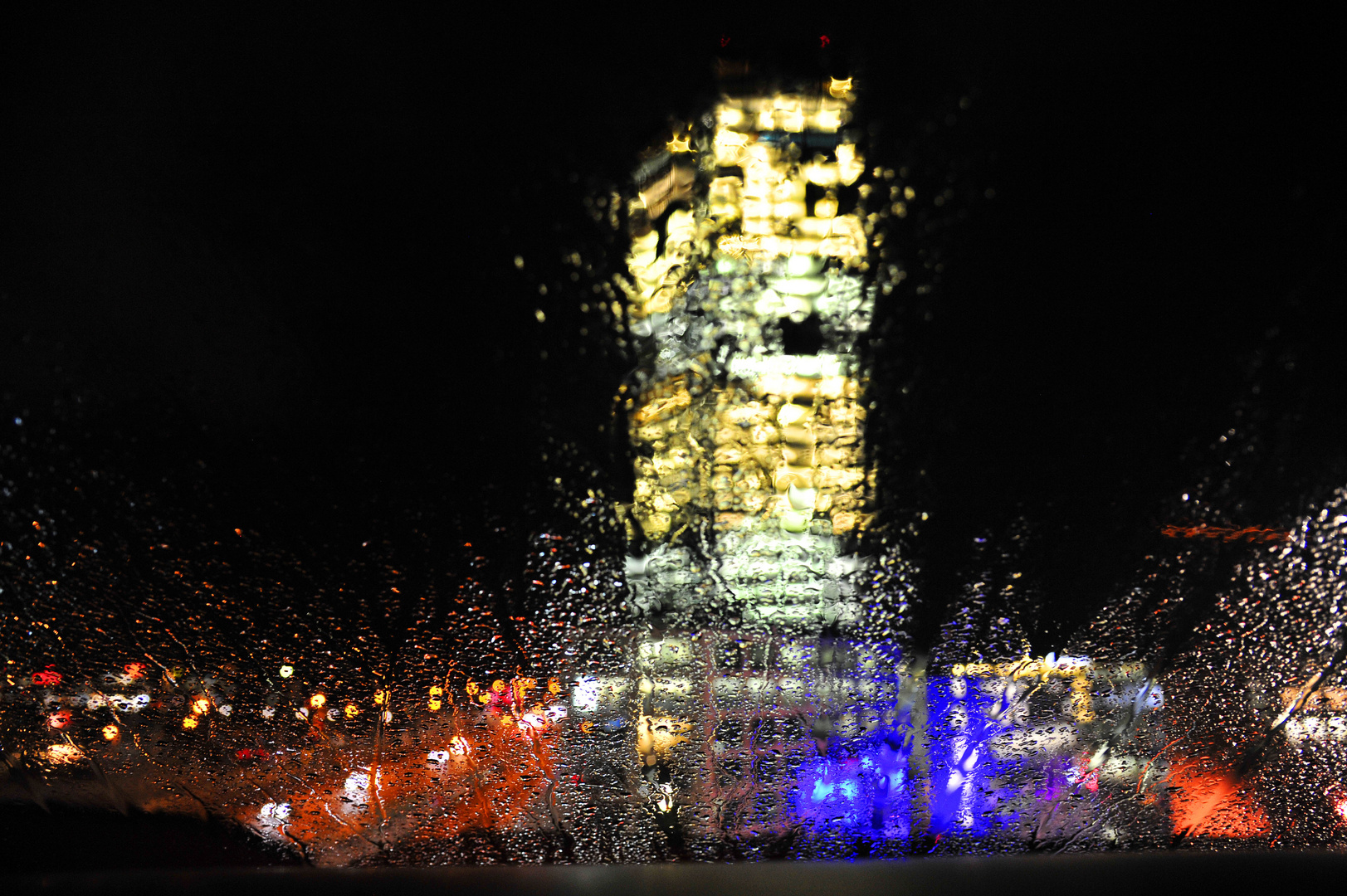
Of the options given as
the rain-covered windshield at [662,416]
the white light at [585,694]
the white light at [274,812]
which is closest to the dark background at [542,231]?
the rain-covered windshield at [662,416]

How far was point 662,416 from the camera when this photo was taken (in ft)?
3.74

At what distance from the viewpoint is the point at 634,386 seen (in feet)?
3.60

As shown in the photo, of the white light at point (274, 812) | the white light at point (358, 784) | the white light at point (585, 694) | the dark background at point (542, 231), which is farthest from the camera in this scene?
the white light at point (274, 812)

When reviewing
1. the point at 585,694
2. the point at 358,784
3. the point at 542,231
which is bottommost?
the point at 358,784

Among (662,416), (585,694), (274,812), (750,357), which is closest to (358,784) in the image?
(274,812)

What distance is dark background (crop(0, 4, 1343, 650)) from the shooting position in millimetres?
791

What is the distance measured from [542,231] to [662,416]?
0.38 meters

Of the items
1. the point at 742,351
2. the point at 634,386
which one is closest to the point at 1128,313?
the point at 742,351

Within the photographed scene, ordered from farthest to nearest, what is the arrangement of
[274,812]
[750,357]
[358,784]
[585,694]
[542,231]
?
[274,812] < [358,784] < [585,694] < [750,357] < [542,231]

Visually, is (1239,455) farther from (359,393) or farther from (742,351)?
(359,393)

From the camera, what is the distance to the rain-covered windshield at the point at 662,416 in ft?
2.70

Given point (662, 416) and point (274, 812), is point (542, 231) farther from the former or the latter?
point (274, 812)

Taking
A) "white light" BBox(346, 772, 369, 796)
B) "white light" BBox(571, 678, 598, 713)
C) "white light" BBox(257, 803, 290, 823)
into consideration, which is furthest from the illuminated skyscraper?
"white light" BBox(257, 803, 290, 823)

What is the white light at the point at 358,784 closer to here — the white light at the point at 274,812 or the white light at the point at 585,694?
the white light at the point at 274,812
